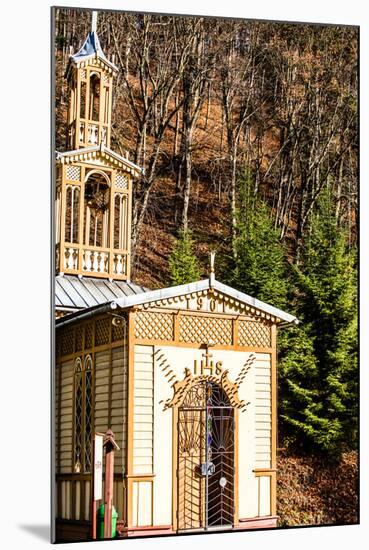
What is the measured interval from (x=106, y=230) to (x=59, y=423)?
7.34 ft

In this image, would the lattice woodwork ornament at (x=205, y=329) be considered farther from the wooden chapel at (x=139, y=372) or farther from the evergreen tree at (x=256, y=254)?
the evergreen tree at (x=256, y=254)

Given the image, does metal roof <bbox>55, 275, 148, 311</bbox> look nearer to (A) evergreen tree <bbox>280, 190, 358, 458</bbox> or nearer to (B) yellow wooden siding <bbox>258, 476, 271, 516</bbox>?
(A) evergreen tree <bbox>280, 190, 358, 458</bbox>

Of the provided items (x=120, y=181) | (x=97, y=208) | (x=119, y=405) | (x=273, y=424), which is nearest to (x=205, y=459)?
(x=273, y=424)

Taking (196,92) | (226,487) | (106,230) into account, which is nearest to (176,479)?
(226,487)

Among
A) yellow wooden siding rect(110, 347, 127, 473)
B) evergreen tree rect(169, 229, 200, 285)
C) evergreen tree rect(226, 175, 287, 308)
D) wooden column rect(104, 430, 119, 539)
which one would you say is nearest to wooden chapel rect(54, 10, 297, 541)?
yellow wooden siding rect(110, 347, 127, 473)

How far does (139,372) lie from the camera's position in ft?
51.7

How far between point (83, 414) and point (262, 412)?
216 centimetres

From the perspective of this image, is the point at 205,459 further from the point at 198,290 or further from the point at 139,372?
the point at 198,290

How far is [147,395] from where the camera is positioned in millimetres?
15797

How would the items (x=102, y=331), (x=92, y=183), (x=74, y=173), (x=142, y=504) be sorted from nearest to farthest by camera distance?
(x=142, y=504)
(x=102, y=331)
(x=74, y=173)
(x=92, y=183)

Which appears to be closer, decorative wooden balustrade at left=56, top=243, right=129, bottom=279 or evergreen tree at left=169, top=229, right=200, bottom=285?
decorative wooden balustrade at left=56, top=243, right=129, bottom=279

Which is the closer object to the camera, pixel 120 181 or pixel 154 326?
pixel 154 326

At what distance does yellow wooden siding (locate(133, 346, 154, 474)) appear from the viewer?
15.7 metres

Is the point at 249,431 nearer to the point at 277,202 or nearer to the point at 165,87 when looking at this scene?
the point at 277,202
